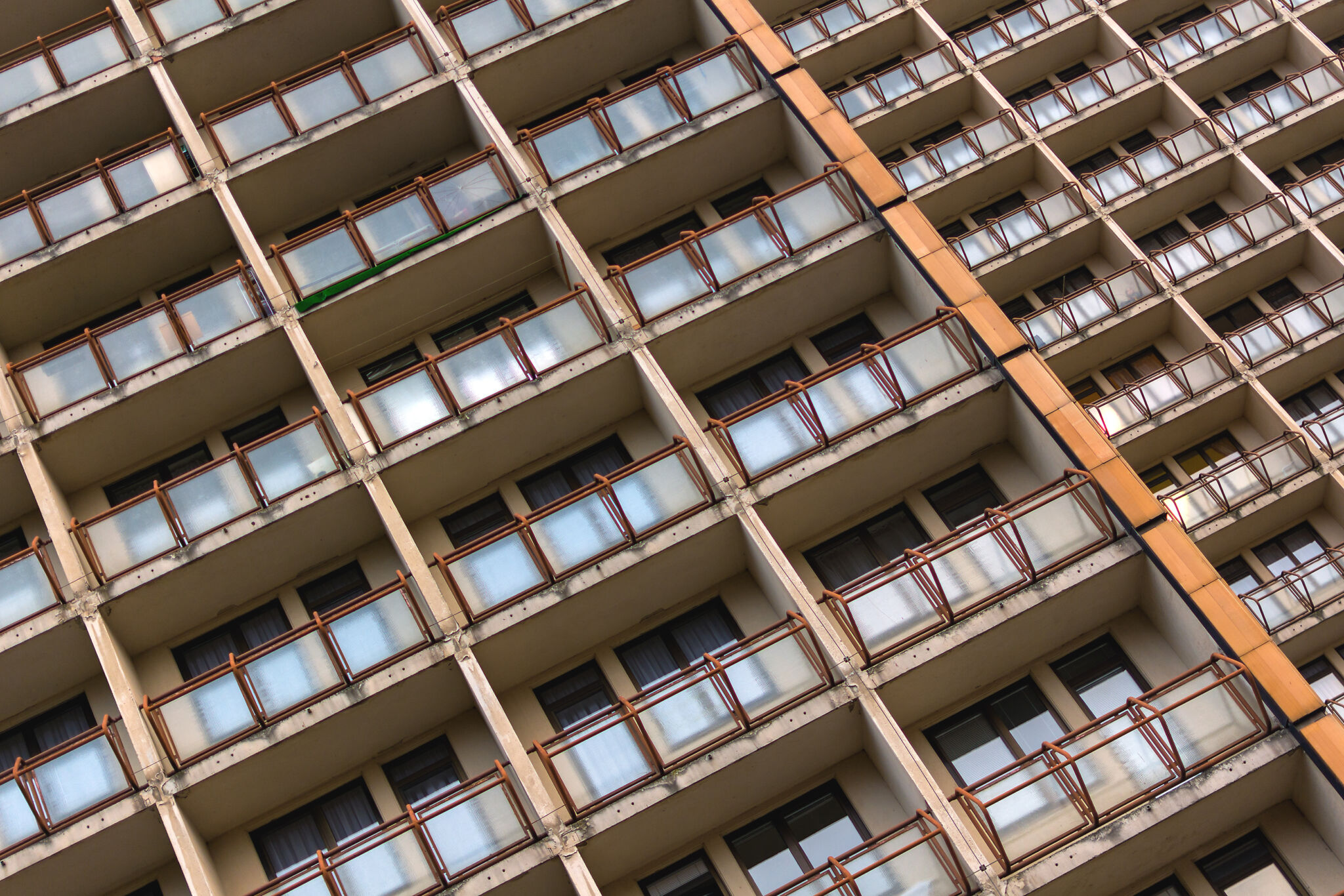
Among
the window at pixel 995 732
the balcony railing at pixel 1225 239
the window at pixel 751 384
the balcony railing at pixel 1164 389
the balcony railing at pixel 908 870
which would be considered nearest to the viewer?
the balcony railing at pixel 908 870

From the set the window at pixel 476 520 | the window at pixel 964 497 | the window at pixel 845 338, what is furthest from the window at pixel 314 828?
the window at pixel 845 338

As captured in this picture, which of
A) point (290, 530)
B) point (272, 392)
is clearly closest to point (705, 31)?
point (272, 392)

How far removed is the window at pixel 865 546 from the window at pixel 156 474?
34.0ft

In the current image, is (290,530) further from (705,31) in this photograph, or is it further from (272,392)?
(705,31)

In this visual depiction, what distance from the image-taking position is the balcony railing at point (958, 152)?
31281 millimetres

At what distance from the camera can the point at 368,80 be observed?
25.0 m

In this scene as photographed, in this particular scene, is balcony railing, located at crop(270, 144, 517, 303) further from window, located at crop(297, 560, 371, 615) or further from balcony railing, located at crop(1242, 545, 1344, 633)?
balcony railing, located at crop(1242, 545, 1344, 633)

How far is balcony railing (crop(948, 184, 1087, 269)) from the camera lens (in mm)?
30172

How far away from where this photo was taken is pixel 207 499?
21500mm

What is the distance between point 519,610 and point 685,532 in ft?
8.71

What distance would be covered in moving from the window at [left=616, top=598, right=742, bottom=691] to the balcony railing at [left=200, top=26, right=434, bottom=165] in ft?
35.5

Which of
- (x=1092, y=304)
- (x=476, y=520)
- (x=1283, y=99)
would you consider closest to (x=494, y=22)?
(x=476, y=520)

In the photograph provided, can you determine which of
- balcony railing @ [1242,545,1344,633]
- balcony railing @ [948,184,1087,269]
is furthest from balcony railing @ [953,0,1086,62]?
balcony railing @ [1242,545,1344,633]

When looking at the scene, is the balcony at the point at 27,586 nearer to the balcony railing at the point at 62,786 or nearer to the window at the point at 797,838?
the balcony railing at the point at 62,786
